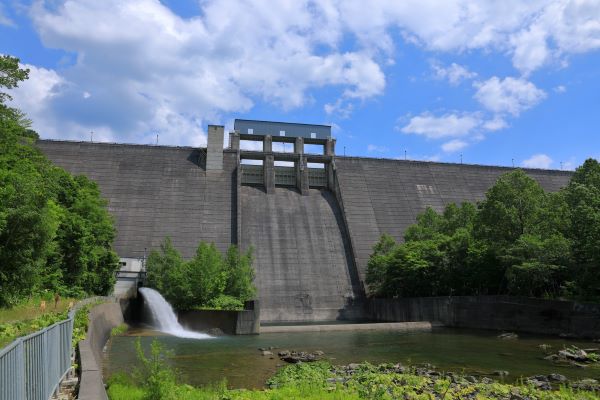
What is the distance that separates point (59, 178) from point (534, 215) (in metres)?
29.7

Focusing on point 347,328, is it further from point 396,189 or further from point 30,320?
point 396,189

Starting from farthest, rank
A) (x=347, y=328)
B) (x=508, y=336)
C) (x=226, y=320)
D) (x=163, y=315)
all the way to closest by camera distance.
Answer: (x=163, y=315), (x=347, y=328), (x=226, y=320), (x=508, y=336)

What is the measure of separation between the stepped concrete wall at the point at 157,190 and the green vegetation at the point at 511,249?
16.4 metres

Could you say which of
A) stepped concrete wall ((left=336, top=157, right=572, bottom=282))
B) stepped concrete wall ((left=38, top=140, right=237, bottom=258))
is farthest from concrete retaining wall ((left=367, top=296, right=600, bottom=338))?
stepped concrete wall ((left=38, top=140, right=237, bottom=258))

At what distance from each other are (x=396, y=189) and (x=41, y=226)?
140 ft

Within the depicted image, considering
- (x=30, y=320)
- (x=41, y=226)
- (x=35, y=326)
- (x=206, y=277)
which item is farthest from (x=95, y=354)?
(x=206, y=277)

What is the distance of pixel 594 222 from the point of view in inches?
1001

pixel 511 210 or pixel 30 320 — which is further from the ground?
pixel 511 210

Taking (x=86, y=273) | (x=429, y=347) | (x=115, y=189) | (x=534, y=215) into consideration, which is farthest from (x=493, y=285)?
(x=115, y=189)

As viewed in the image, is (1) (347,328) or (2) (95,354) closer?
(2) (95,354)

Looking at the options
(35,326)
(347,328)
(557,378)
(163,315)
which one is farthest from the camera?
(163,315)

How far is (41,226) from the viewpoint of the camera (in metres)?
19.6

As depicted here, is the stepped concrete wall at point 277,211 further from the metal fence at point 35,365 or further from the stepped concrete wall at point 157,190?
the metal fence at point 35,365

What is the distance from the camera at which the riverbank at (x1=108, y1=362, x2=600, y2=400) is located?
9093 mm
